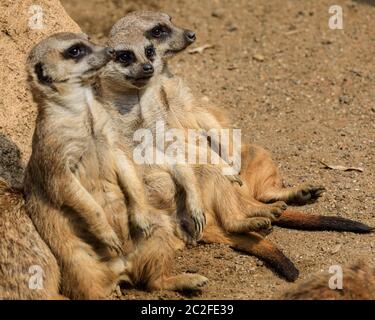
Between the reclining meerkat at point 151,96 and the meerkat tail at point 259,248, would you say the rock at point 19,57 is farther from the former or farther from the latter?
the meerkat tail at point 259,248

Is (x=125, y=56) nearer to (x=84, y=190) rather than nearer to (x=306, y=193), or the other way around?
(x=84, y=190)

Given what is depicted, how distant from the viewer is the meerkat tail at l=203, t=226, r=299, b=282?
4180 mm

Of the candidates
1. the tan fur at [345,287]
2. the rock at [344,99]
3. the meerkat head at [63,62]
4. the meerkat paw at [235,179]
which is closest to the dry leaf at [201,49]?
the rock at [344,99]

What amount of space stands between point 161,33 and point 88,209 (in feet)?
4.10

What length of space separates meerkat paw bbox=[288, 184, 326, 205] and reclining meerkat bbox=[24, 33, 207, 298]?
0.88 metres

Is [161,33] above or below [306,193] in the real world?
above

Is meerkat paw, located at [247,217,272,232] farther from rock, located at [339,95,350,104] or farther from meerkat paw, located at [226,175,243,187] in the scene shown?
rock, located at [339,95,350,104]

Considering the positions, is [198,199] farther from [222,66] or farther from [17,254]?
[222,66]

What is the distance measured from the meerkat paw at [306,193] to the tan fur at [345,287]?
42.9 inches

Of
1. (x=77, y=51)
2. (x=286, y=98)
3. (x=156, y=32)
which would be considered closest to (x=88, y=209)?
(x=77, y=51)

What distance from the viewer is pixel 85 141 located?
4086 mm

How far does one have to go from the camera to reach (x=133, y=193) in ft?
13.8

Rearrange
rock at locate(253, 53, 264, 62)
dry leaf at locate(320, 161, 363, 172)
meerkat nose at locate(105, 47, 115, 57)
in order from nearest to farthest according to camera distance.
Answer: meerkat nose at locate(105, 47, 115, 57) → dry leaf at locate(320, 161, 363, 172) → rock at locate(253, 53, 264, 62)

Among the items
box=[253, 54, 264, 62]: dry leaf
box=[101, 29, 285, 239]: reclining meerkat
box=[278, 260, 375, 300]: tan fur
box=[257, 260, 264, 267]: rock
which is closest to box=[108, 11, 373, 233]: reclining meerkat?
box=[101, 29, 285, 239]: reclining meerkat
